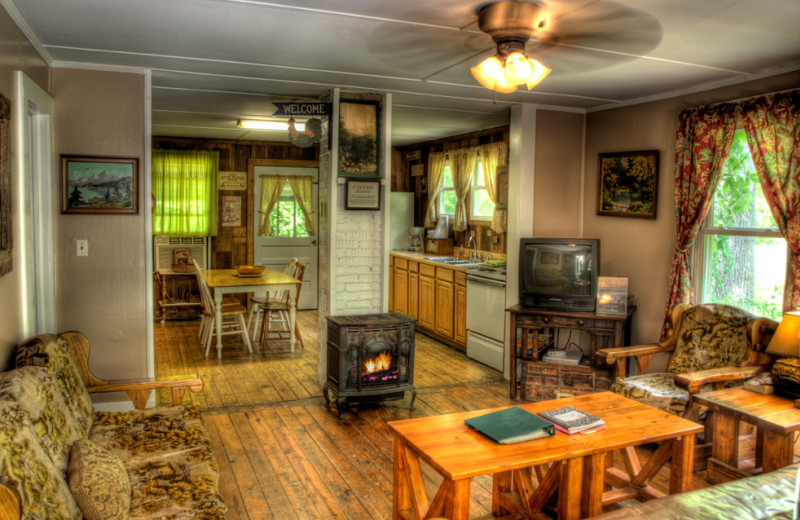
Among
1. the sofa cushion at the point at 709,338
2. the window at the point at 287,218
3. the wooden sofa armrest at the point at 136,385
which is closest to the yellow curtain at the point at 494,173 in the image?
the sofa cushion at the point at 709,338

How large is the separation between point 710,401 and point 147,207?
364cm

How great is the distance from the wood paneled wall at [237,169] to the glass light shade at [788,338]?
625 centimetres

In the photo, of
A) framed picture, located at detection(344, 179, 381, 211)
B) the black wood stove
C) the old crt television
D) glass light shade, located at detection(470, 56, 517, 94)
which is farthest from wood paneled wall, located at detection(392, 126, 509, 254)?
glass light shade, located at detection(470, 56, 517, 94)

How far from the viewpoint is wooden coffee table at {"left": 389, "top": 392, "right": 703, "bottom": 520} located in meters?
2.32

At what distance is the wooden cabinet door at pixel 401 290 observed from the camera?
7.41m

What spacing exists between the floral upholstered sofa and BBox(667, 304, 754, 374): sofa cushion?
3.13 metres

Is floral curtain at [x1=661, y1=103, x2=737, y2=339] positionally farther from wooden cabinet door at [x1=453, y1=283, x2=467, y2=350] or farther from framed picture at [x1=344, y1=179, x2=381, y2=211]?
framed picture at [x1=344, y1=179, x2=381, y2=211]

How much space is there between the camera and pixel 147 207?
4102 mm

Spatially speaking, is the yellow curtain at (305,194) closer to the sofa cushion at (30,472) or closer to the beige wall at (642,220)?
the beige wall at (642,220)

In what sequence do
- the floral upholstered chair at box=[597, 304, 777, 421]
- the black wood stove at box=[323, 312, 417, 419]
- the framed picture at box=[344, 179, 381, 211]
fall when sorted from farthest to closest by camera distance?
the framed picture at box=[344, 179, 381, 211] < the black wood stove at box=[323, 312, 417, 419] < the floral upholstered chair at box=[597, 304, 777, 421]

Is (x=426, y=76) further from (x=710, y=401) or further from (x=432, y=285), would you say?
(x=432, y=285)

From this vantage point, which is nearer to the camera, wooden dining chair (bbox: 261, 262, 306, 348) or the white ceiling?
the white ceiling

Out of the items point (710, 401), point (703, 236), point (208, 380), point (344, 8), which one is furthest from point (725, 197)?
point (208, 380)

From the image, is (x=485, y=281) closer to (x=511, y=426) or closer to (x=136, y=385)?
(x=511, y=426)
